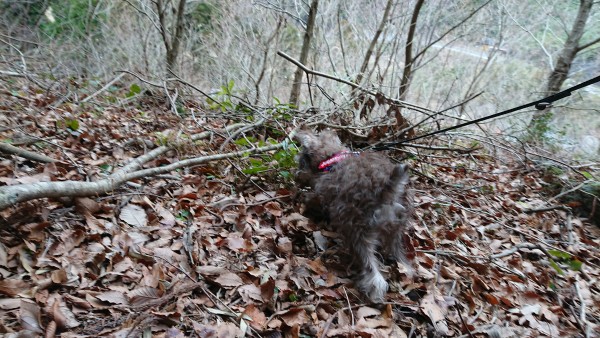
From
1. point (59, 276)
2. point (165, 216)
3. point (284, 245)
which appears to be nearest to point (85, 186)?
point (165, 216)

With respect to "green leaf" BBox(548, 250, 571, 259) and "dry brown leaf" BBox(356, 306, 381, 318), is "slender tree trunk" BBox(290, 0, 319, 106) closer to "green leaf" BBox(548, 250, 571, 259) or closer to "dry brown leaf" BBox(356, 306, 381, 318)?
"green leaf" BBox(548, 250, 571, 259)

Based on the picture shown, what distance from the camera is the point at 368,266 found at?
2.82 meters

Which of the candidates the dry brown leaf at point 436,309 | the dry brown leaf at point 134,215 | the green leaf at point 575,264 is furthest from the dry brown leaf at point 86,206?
the green leaf at point 575,264

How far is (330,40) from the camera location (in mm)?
10625

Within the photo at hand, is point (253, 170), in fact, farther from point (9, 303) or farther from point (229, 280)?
point (9, 303)

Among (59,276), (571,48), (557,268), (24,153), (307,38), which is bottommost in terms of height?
(59,276)

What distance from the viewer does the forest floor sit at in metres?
2.22

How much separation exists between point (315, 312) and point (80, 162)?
2.89 meters

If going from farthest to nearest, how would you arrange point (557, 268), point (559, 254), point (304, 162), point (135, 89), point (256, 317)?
point (135, 89) < point (304, 162) < point (559, 254) < point (557, 268) < point (256, 317)

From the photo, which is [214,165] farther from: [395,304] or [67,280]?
[395,304]

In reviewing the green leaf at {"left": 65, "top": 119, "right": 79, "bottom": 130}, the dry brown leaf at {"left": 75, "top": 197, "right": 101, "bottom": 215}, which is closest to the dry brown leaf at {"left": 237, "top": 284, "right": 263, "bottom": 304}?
the dry brown leaf at {"left": 75, "top": 197, "right": 101, "bottom": 215}

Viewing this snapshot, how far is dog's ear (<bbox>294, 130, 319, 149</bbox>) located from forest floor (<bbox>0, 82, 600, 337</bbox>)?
0.84 feet

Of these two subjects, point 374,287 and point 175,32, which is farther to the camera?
point 175,32

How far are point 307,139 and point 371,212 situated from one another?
4.88 ft
